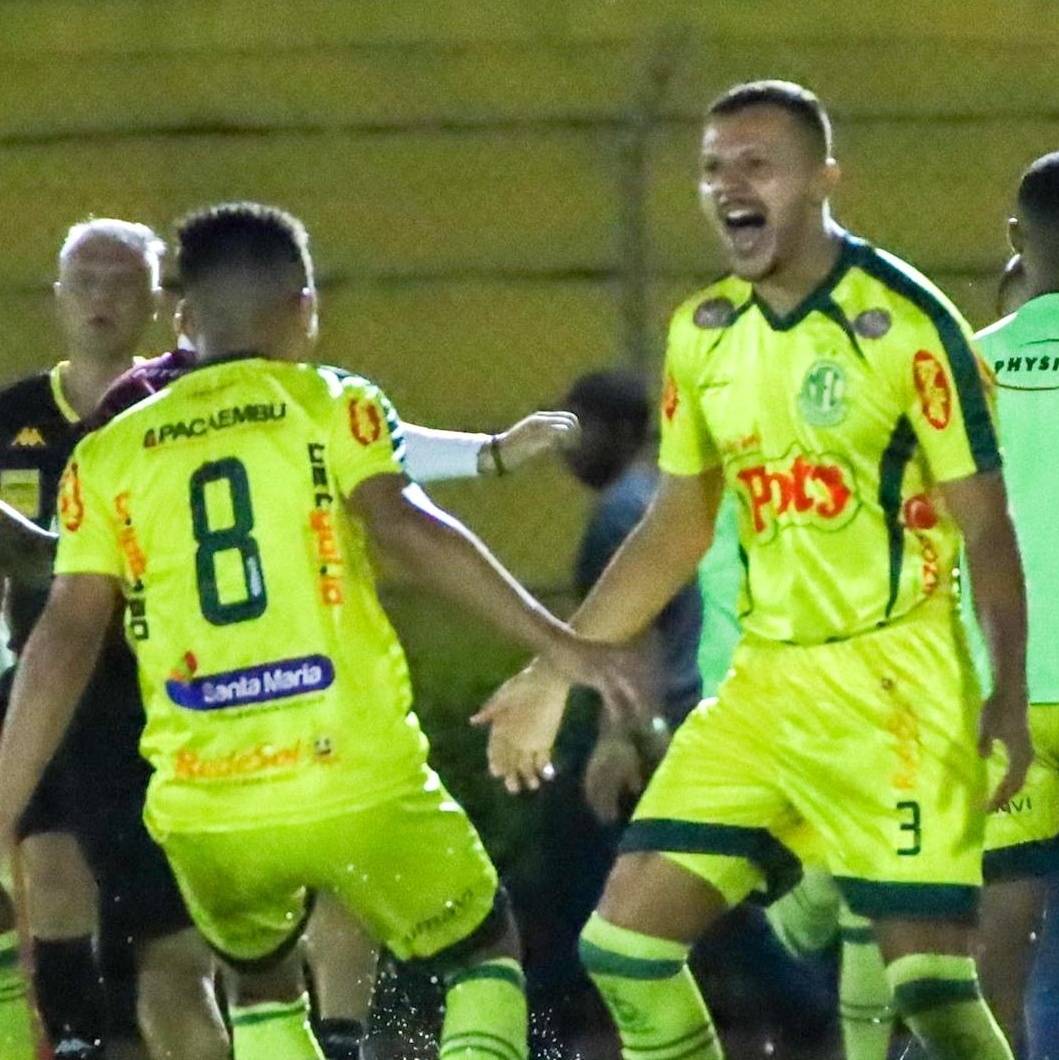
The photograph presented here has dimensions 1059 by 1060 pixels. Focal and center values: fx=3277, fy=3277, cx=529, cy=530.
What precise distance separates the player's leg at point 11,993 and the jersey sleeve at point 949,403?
2.46m

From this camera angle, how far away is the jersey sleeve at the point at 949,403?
5844mm

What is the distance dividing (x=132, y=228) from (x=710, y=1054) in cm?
276

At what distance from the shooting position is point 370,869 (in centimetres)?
585

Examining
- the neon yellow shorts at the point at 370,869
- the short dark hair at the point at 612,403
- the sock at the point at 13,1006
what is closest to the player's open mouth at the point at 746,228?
the neon yellow shorts at the point at 370,869

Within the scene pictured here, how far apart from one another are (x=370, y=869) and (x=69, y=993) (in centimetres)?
207

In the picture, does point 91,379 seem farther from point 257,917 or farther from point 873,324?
point 873,324

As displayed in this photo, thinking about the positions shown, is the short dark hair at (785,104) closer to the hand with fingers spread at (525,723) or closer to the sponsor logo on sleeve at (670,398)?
the sponsor logo on sleeve at (670,398)

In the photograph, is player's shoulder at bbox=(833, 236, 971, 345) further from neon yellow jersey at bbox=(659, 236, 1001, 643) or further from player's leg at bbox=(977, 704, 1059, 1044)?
player's leg at bbox=(977, 704, 1059, 1044)

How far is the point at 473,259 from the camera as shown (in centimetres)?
1123

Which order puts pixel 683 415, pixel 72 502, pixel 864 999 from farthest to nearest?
pixel 864 999 → pixel 683 415 → pixel 72 502

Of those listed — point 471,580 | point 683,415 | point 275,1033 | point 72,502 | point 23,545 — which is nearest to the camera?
point 471,580

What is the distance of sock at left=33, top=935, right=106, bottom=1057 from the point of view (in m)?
7.68

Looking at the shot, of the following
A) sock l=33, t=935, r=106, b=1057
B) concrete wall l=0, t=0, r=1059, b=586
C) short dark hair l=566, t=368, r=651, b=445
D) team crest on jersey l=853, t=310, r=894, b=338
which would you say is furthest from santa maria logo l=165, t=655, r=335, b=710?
concrete wall l=0, t=0, r=1059, b=586

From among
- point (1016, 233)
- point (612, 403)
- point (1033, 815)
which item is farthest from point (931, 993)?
point (612, 403)
